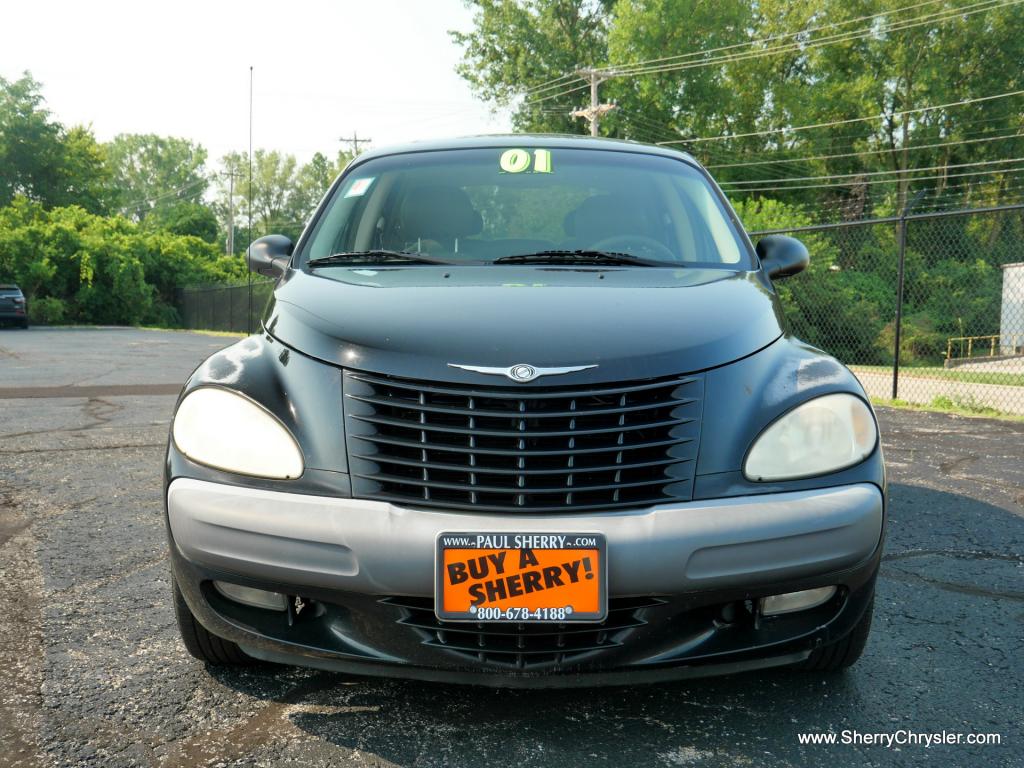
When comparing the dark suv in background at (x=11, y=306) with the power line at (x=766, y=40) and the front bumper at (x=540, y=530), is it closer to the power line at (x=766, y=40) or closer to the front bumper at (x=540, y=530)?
the power line at (x=766, y=40)

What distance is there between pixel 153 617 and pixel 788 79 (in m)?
44.5

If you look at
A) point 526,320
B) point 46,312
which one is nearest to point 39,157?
point 46,312

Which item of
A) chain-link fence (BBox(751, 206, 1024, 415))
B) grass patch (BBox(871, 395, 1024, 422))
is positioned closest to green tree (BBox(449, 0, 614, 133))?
chain-link fence (BBox(751, 206, 1024, 415))

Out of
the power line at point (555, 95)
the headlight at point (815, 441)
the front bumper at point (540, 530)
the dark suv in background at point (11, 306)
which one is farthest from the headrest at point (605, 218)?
the power line at point (555, 95)

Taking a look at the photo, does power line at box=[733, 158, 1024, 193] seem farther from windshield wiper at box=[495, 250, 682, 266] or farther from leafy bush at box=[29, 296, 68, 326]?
windshield wiper at box=[495, 250, 682, 266]

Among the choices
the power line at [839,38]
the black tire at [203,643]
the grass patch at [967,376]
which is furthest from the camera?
the power line at [839,38]

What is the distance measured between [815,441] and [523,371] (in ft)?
2.49

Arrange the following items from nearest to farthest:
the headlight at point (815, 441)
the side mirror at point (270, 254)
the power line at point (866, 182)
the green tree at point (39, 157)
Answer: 1. the headlight at point (815, 441)
2. the side mirror at point (270, 254)
3. the power line at point (866, 182)
4. the green tree at point (39, 157)

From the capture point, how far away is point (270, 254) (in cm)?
361

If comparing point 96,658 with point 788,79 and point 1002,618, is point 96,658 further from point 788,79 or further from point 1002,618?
point 788,79

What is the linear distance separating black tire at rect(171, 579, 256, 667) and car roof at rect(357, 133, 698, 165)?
2.07 m

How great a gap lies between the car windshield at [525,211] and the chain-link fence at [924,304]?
28.8 feet

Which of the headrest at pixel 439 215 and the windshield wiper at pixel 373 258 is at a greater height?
the headrest at pixel 439 215

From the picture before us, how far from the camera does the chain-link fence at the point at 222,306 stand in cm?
3081
